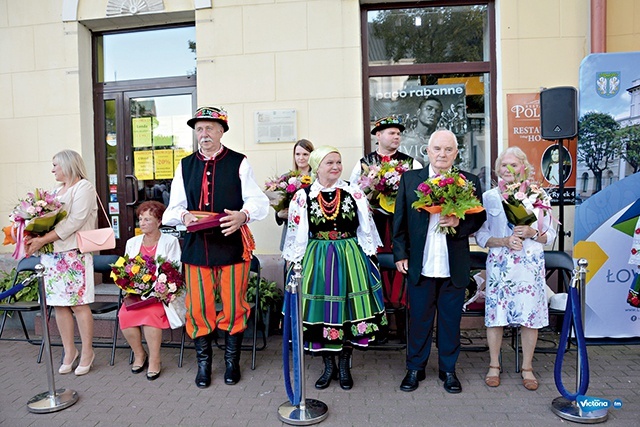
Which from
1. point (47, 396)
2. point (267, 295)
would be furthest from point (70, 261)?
point (267, 295)

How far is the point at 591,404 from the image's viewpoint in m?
3.10

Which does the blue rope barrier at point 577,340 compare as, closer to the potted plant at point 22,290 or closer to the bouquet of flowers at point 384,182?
the bouquet of flowers at point 384,182

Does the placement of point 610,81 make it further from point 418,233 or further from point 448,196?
point 418,233

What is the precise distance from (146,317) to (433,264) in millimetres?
2360

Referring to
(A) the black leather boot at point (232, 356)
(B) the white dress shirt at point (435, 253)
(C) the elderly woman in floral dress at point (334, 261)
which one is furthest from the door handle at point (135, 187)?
(B) the white dress shirt at point (435, 253)

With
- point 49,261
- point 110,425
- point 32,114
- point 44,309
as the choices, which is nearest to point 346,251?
point 110,425

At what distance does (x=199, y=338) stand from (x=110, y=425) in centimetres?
87

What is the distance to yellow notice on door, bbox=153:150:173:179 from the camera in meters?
6.10

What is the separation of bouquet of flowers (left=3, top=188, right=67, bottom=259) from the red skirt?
0.92 m

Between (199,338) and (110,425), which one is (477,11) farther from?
(110,425)

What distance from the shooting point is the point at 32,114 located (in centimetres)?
600

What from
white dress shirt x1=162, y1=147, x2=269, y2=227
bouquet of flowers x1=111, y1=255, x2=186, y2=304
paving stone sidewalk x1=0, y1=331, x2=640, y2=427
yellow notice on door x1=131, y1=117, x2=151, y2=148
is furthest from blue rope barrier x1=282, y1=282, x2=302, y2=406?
yellow notice on door x1=131, y1=117, x2=151, y2=148

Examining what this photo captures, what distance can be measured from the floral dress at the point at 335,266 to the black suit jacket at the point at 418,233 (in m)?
0.23

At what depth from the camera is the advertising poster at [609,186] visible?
4445 millimetres
